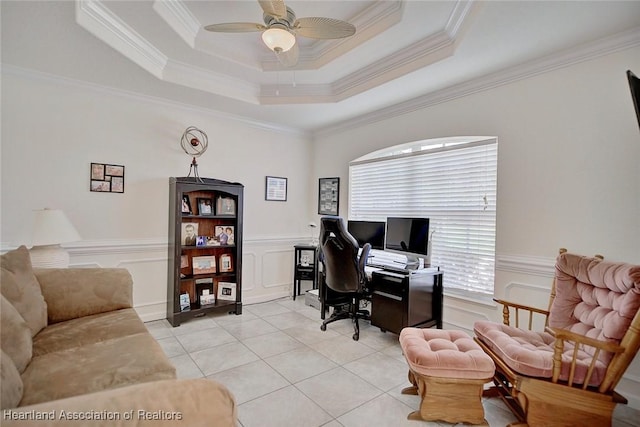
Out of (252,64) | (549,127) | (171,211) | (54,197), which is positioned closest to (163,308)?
(171,211)

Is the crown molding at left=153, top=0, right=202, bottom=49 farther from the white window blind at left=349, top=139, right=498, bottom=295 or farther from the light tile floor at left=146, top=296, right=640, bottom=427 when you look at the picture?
the light tile floor at left=146, top=296, right=640, bottom=427

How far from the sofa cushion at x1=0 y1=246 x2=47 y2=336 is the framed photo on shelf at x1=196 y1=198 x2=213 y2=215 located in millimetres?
1878

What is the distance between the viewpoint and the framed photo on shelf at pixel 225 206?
151 inches

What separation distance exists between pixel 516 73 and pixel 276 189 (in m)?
3.18

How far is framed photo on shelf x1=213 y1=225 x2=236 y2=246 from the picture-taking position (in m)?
3.85

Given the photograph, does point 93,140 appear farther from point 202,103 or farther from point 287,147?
point 287,147

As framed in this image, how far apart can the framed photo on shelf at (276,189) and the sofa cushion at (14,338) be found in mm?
3158

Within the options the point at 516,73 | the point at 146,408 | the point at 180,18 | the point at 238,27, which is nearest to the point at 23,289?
the point at 146,408

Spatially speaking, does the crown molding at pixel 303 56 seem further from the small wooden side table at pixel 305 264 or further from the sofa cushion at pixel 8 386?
the sofa cushion at pixel 8 386

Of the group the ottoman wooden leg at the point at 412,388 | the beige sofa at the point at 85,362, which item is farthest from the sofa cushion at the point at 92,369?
the ottoman wooden leg at the point at 412,388

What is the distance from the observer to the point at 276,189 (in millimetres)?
4570

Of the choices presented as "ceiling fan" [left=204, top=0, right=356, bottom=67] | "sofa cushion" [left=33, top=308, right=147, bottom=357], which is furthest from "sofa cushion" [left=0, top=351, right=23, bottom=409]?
"ceiling fan" [left=204, top=0, right=356, bottom=67]

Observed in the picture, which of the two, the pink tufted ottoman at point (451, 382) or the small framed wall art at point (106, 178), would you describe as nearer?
the pink tufted ottoman at point (451, 382)

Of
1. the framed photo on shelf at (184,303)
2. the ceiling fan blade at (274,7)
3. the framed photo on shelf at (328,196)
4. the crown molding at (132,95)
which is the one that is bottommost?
the framed photo on shelf at (184,303)
